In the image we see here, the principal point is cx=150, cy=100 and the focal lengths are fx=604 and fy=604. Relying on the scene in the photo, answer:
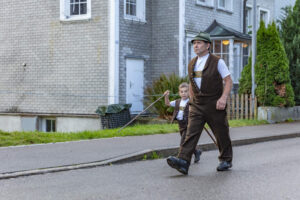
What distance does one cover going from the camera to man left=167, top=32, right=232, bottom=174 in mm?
7945

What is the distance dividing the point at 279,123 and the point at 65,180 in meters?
12.1

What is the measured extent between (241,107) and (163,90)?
2.63m

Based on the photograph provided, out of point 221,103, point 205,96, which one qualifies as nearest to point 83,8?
point 205,96

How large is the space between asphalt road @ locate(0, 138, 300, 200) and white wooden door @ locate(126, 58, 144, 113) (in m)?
11.8

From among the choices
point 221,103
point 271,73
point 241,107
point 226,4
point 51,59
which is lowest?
point 241,107

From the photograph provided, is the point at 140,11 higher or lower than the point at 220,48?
higher

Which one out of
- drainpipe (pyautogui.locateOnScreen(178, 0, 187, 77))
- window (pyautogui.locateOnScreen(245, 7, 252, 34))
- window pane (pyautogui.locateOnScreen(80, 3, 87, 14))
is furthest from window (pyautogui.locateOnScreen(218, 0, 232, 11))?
window pane (pyautogui.locateOnScreen(80, 3, 87, 14))

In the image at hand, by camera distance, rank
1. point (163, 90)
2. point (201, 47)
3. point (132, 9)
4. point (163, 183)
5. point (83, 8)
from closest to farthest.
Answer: point (163, 183)
point (201, 47)
point (163, 90)
point (83, 8)
point (132, 9)

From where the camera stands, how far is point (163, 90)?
64.9 feet

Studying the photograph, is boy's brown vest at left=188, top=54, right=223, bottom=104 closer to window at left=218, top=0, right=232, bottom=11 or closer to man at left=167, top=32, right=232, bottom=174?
man at left=167, top=32, right=232, bottom=174

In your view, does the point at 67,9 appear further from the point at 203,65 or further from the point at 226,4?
the point at 203,65

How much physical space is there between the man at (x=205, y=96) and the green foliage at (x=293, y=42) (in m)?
13.8

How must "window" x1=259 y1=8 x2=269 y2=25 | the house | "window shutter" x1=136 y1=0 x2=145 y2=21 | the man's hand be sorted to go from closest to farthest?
the man's hand → the house → "window shutter" x1=136 y1=0 x2=145 y2=21 → "window" x1=259 y1=8 x2=269 y2=25

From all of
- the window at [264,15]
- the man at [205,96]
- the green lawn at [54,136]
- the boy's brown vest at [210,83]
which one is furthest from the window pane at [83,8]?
the boy's brown vest at [210,83]
